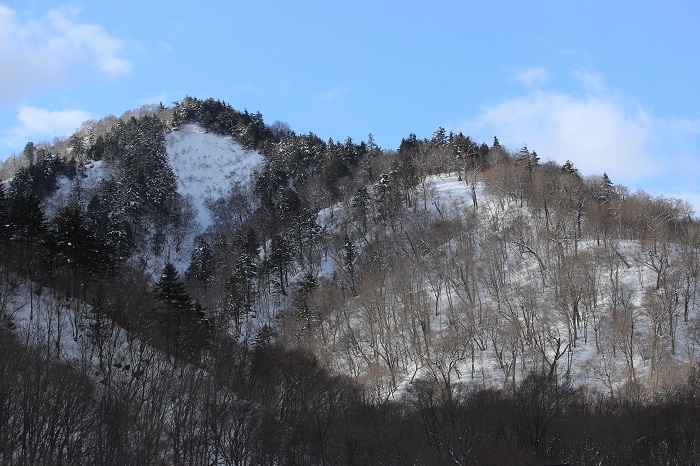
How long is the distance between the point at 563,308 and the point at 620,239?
64.0 feet

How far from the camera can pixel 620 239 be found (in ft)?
220

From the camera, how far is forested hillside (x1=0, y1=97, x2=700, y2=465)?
1193 inches

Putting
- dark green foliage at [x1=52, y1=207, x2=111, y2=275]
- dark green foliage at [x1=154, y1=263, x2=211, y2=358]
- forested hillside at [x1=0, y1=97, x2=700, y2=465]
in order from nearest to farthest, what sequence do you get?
forested hillside at [x1=0, y1=97, x2=700, y2=465] → dark green foliage at [x1=154, y1=263, x2=211, y2=358] → dark green foliage at [x1=52, y1=207, x2=111, y2=275]

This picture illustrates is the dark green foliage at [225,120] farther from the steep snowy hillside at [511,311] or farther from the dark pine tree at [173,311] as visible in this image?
the dark pine tree at [173,311]

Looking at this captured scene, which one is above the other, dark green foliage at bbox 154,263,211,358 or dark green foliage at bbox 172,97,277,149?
dark green foliage at bbox 172,97,277,149

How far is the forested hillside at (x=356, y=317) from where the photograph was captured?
99.4 ft

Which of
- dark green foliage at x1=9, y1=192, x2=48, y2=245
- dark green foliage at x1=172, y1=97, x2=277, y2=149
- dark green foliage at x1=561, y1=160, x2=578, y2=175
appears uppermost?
dark green foliage at x1=172, y1=97, x2=277, y2=149

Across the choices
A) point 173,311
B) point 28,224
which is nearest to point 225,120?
point 28,224

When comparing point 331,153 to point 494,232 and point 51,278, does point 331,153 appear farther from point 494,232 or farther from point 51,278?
point 51,278

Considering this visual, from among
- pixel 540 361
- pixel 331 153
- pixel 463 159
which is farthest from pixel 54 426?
pixel 331 153

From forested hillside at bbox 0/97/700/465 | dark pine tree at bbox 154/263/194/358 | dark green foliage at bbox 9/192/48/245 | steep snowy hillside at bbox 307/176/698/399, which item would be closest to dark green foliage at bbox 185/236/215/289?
forested hillside at bbox 0/97/700/465

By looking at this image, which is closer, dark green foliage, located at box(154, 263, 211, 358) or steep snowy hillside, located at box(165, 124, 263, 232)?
dark green foliage, located at box(154, 263, 211, 358)

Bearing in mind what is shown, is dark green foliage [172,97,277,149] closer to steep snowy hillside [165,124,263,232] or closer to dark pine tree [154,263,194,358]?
steep snowy hillside [165,124,263,232]

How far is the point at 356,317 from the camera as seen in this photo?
6244 cm
